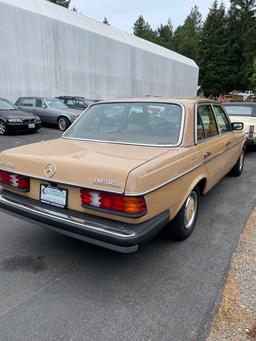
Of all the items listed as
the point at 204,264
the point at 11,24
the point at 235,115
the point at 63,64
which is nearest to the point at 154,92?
the point at 63,64

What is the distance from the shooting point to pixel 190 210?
3664mm

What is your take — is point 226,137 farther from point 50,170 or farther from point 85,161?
point 50,170

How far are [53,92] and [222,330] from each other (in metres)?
19.1

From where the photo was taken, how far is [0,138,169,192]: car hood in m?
2.51

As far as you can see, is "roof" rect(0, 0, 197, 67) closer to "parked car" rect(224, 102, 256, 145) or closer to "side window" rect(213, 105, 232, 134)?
"parked car" rect(224, 102, 256, 145)

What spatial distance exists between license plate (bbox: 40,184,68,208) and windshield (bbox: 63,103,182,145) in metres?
1.03

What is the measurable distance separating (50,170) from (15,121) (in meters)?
9.52

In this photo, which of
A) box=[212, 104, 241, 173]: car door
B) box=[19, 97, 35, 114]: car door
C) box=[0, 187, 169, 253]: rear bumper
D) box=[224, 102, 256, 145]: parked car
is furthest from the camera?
box=[19, 97, 35, 114]: car door

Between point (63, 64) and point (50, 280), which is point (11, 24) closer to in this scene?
point (63, 64)

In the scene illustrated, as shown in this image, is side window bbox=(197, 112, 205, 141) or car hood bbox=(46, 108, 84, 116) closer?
side window bbox=(197, 112, 205, 141)

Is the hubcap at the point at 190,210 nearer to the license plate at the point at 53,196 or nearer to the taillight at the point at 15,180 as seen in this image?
the license plate at the point at 53,196

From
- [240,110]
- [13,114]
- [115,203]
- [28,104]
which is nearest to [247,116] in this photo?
[240,110]

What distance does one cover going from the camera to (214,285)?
9.08 feet

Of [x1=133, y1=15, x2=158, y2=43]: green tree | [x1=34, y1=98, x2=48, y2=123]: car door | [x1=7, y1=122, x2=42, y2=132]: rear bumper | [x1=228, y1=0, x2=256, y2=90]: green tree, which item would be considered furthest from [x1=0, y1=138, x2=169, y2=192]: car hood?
[x1=133, y1=15, x2=158, y2=43]: green tree
